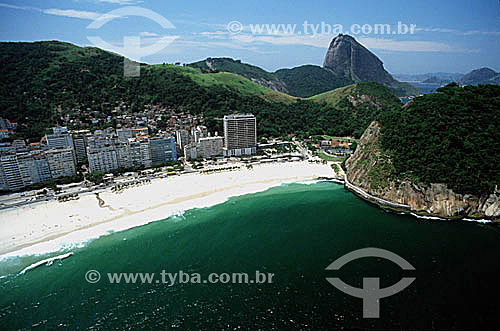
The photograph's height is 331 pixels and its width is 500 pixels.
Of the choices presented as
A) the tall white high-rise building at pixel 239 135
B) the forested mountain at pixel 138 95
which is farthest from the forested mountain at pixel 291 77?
the tall white high-rise building at pixel 239 135

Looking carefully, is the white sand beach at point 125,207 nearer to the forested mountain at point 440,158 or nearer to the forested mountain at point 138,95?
the forested mountain at point 440,158

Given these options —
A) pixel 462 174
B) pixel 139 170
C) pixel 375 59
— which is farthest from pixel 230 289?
pixel 375 59

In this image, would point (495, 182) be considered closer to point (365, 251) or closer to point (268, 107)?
point (365, 251)

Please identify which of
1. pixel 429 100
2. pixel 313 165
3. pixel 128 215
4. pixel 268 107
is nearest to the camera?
pixel 128 215

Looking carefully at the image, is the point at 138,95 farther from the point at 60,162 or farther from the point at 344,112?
the point at 344,112

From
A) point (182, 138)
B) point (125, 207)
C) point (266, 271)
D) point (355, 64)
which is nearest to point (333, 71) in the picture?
point (355, 64)

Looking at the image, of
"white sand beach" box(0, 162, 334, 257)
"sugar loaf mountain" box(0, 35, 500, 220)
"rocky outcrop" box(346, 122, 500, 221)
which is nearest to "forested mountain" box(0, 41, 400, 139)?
"sugar loaf mountain" box(0, 35, 500, 220)
